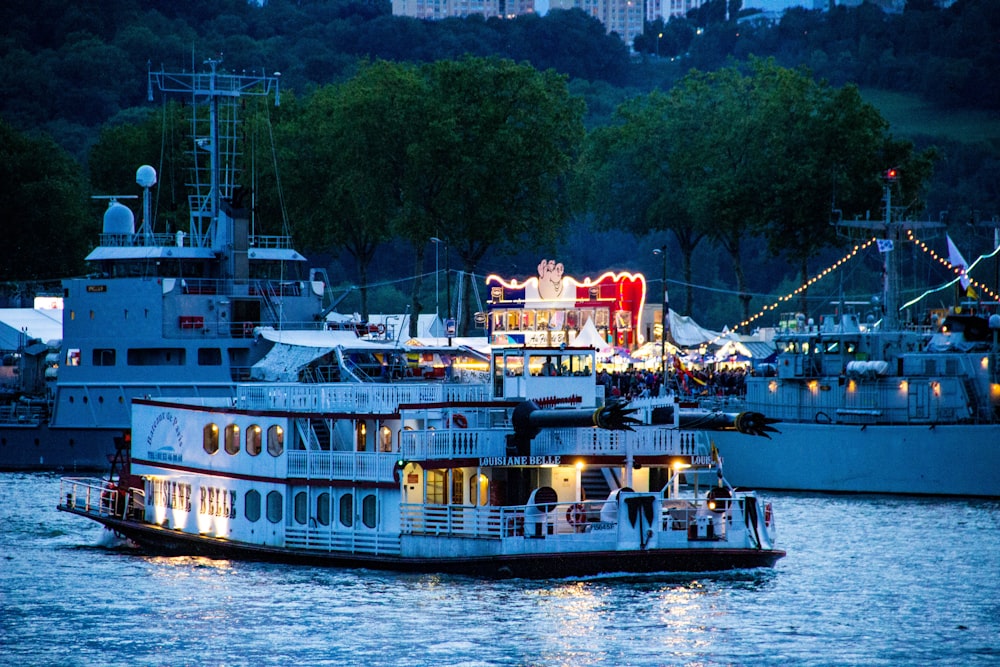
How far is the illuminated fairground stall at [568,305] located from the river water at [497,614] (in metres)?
52.6

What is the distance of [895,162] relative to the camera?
10219 centimetres

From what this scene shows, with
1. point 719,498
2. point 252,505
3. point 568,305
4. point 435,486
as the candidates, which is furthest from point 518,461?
point 568,305

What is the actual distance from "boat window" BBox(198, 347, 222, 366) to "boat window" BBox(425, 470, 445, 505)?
34517 millimetres

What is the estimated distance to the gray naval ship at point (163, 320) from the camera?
77938mm

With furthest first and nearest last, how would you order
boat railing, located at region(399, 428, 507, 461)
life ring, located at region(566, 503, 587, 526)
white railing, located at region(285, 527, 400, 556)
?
1. white railing, located at region(285, 527, 400, 556)
2. boat railing, located at region(399, 428, 507, 461)
3. life ring, located at region(566, 503, 587, 526)

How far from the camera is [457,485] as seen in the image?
4559 cm

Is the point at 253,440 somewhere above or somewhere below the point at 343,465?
above

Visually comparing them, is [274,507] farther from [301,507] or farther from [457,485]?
[457,485]

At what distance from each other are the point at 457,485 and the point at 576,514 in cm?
348

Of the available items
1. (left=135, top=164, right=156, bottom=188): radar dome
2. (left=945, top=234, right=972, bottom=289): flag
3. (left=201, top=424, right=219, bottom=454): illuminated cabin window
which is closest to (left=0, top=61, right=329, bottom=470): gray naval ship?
(left=135, top=164, right=156, bottom=188): radar dome

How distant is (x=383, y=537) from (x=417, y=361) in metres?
27.5

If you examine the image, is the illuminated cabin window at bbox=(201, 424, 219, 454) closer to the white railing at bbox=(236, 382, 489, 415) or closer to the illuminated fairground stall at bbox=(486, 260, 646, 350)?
the white railing at bbox=(236, 382, 489, 415)

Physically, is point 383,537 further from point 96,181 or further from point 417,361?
point 96,181

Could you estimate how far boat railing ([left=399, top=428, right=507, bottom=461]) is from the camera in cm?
4456
